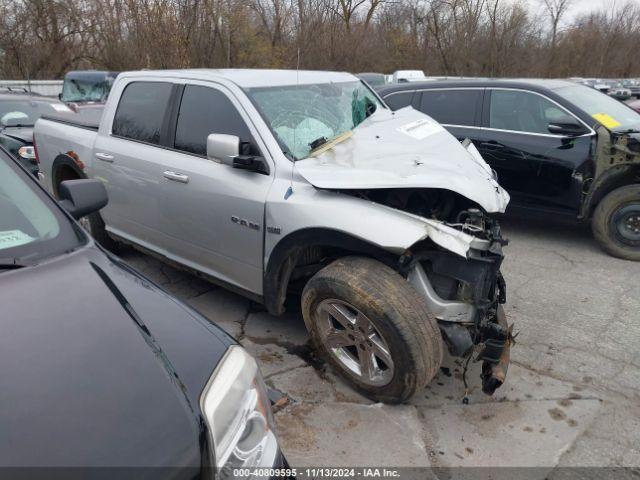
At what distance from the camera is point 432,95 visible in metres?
6.69

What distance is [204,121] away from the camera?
3.77 metres

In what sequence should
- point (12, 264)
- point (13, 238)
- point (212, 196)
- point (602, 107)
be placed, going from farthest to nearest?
point (602, 107)
point (212, 196)
point (13, 238)
point (12, 264)

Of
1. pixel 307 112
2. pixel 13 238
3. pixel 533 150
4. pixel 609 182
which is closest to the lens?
pixel 13 238

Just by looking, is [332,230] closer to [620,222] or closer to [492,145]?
[492,145]

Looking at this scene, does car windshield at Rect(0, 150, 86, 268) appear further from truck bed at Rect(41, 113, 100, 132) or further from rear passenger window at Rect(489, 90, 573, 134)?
rear passenger window at Rect(489, 90, 573, 134)

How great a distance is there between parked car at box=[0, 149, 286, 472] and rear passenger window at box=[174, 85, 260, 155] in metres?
1.55

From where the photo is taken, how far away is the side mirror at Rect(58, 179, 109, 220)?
260 cm

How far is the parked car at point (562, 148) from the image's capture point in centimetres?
532

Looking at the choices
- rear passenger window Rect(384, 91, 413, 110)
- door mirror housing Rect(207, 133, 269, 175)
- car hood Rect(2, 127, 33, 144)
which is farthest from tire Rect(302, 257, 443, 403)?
car hood Rect(2, 127, 33, 144)

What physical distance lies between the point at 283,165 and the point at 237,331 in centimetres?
139

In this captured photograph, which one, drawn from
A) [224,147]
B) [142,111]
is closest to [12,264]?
[224,147]

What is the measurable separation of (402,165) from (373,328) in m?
1.00

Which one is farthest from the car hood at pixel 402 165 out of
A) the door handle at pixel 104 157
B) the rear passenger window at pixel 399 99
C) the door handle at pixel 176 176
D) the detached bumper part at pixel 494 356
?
the rear passenger window at pixel 399 99

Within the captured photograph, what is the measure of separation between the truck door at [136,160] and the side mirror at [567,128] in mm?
3947
